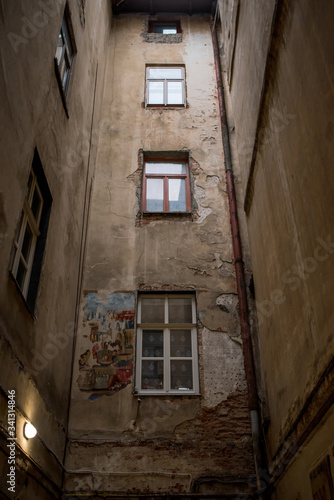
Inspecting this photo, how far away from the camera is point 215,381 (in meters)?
7.29

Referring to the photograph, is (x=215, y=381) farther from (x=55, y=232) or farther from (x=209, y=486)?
(x=55, y=232)

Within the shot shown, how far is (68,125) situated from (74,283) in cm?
253

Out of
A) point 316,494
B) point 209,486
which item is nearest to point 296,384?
point 316,494

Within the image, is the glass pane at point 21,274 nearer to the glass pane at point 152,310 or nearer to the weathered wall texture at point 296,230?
the glass pane at point 152,310

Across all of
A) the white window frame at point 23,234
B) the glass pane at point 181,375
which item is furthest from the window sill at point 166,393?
the white window frame at point 23,234

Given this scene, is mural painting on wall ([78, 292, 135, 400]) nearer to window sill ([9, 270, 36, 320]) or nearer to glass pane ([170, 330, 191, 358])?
glass pane ([170, 330, 191, 358])

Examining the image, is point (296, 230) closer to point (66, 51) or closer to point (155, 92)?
point (66, 51)

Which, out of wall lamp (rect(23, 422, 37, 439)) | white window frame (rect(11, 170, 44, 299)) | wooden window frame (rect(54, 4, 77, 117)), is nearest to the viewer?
wall lamp (rect(23, 422, 37, 439))

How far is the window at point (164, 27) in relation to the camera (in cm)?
1350

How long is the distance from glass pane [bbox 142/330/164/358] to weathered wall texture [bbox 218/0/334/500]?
1750 millimetres

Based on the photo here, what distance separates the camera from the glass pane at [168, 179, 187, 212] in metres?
9.59

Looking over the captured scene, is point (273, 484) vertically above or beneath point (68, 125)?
beneath

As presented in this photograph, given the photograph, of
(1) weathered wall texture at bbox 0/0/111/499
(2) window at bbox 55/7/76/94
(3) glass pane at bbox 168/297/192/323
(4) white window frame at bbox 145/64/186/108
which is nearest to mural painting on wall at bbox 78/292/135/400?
(1) weathered wall texture at bbox 0/0/111/499

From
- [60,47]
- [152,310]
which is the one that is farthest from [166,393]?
[60,47]
